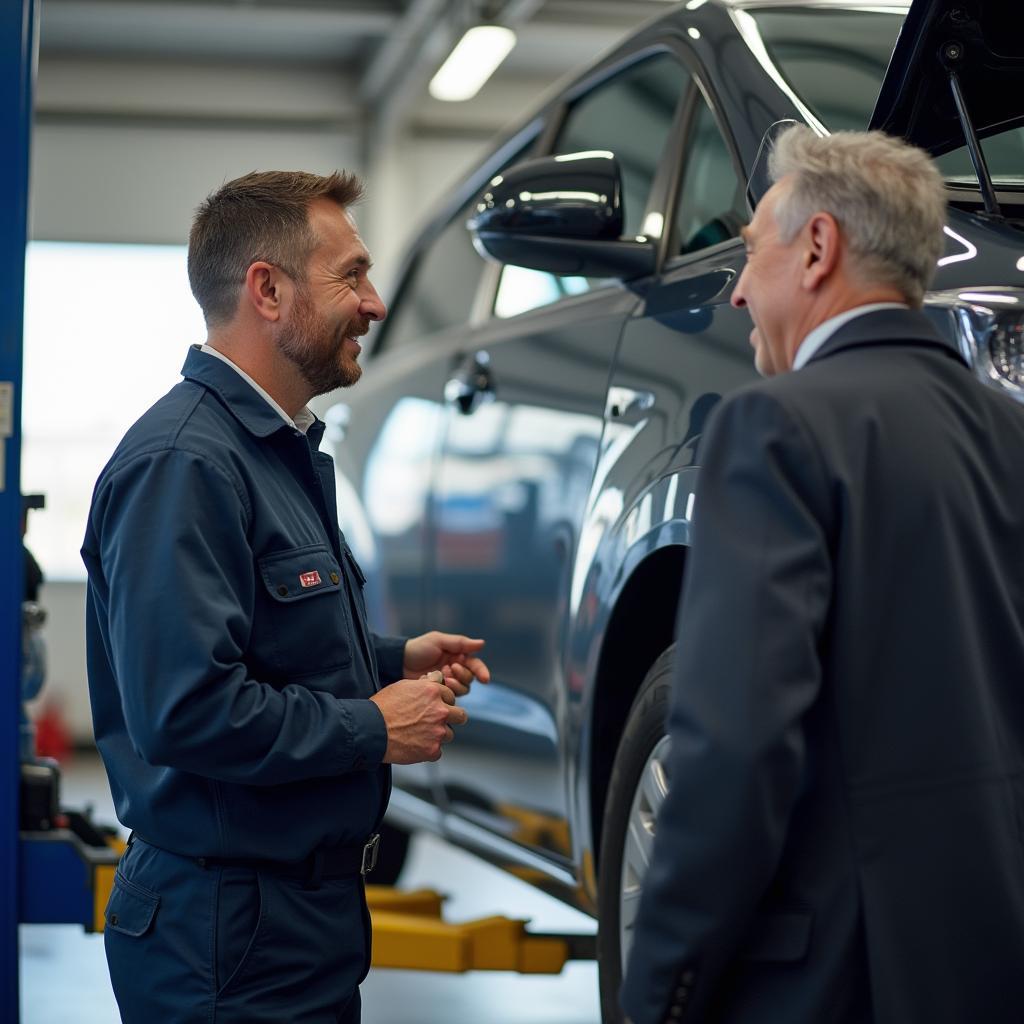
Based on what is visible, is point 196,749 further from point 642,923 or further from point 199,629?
point 642,923

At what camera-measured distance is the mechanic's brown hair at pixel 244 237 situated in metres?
1.87

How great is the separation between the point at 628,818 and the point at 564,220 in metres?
0.90

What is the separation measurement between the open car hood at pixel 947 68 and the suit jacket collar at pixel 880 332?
68cm

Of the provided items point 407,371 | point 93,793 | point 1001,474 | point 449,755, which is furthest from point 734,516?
point 93,793

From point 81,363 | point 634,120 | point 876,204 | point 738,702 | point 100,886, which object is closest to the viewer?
point 738,702

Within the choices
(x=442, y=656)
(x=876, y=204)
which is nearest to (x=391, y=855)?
(x=442, y=656)

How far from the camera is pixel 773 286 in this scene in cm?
139

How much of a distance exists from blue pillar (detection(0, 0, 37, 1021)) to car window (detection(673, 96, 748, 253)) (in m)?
1.16

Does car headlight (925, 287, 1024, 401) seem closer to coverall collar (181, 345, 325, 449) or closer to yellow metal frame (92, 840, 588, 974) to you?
coverall collar (181, 345, 325, 449)

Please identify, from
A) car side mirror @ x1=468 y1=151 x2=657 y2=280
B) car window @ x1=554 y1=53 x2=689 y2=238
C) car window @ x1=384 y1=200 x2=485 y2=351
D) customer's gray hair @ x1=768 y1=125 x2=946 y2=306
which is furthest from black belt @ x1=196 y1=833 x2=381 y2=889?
car window @ x1=384 y1=200 x2=485 y2=351

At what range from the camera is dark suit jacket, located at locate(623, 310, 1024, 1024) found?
1177 millimetres

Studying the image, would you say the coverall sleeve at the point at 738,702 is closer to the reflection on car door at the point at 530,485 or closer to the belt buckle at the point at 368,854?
the belt buckle at the point at 368,854

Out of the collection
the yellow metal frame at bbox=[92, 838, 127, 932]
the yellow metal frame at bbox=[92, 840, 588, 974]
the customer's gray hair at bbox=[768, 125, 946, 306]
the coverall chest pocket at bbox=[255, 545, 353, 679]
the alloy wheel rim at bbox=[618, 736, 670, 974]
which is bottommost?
the yellow metal frame at bbox=[92, 840, 588, 974]

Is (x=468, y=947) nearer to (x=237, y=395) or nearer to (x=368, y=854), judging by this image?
(x=368, y=854)
